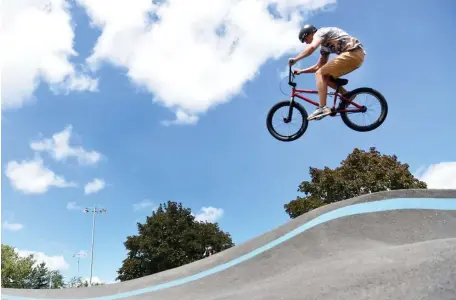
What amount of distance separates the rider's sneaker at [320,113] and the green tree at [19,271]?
45943mm

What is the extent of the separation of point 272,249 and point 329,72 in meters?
5.05

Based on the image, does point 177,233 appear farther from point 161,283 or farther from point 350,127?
point 350,127

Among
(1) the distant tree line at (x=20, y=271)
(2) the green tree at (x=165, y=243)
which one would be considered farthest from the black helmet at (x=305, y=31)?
(1) the distant tree line at (x=20, y=271)

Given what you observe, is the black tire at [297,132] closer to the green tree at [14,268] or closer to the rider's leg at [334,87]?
the rider's leg at [334,87]

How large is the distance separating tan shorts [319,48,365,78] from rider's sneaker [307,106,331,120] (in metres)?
0.69

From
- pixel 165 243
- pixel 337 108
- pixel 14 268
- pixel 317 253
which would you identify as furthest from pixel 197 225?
pixel 337 108

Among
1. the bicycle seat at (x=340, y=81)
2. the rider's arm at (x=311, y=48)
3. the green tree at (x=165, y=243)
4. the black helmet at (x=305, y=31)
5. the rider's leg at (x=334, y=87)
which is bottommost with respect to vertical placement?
the rider's leg at (x=334, y=87)

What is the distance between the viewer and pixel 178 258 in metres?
34.9

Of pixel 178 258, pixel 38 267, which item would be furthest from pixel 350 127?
pixel 38 267

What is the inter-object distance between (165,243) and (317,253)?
2608 centimetres

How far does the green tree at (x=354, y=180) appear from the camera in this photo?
2703cm

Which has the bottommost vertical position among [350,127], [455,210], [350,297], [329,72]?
[350,297]

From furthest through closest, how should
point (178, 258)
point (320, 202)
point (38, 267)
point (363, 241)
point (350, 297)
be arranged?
point (38, 267), point (178, 258), point (320, 202), point (363, 241), point (350, 297)

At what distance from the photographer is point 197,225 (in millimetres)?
38312
